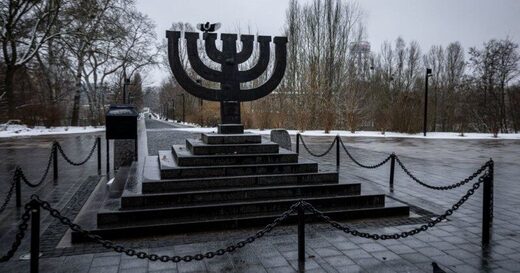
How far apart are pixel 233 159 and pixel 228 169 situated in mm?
294

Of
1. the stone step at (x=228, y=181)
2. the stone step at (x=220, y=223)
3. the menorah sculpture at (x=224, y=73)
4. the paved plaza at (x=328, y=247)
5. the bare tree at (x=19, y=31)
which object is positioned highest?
the bare tree at (x=19, y=31)

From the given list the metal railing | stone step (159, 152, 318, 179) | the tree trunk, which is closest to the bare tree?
the tree trunk

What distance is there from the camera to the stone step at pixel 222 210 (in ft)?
15.7

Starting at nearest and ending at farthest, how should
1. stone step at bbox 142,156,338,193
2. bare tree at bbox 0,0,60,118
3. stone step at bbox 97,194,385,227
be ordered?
stone step at bbox 97,194,385,227 < stone step at bbox 142,156,338,193 < bare tree at bbox 0,0,60,118

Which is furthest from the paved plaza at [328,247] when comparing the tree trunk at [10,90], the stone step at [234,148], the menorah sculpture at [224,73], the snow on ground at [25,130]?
the tree trunk at [10,90]

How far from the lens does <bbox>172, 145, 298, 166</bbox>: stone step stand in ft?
19.9

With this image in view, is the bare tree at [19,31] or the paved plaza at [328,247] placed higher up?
the bare tree at [19,31]

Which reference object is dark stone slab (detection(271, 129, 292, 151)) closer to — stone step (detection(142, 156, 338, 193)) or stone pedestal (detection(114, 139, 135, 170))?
stone pedestal (detection(114, 139, 135, 170))

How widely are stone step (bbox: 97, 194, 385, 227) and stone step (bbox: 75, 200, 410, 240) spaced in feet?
0.33

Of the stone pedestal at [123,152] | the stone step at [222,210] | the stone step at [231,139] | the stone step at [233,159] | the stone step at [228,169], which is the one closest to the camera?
the stone step at [222,210]

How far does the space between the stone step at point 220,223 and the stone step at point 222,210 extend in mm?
100

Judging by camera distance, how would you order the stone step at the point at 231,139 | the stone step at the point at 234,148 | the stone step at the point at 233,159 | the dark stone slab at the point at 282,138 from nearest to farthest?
1. the stone step at the point at 233,159
2. the stone step at the point at 234,148
3. the stone step at the point at 231,139
4. the dark stone slab at the point at 282,138

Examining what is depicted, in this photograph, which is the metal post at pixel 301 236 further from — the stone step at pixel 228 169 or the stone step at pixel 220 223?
the stone step at pixel 228 169

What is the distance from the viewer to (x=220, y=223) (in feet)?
16.3
